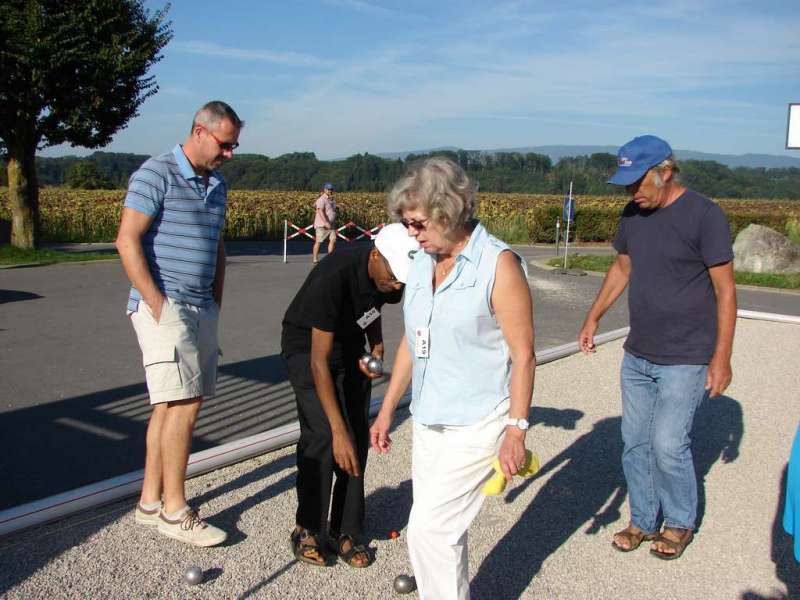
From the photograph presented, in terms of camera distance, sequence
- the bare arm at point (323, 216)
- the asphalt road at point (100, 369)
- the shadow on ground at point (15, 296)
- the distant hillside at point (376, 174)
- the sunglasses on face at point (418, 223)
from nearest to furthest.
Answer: the sunglasses on face at point (418, 223), the asphalt road at point (100, 369), the shadow on ground at point (15, 296), the bare arm at point (323, 216), the distant hillside at point (376, 174)

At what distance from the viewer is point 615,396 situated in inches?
287

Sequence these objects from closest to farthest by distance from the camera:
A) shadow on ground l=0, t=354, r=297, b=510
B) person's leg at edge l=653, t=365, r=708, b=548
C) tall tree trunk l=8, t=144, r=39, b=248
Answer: person's leg at edge l=653, t=365, r=708, b=548
shadow on ground l=0, t=354, r=297, b=510
tall tree trunk l=8, t=144, r=39, b=248

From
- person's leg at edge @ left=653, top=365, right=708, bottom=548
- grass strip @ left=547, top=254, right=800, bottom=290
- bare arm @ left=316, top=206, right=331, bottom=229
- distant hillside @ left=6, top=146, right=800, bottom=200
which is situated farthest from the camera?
distant hillside @ left=6, top=146, right=800, bottom=200

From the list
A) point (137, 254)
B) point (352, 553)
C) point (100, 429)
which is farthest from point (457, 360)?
point (100, 429)

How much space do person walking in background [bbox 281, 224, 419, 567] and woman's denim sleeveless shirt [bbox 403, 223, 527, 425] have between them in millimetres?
415

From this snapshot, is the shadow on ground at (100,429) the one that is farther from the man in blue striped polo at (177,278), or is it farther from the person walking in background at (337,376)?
the person walking in background at (337,376)

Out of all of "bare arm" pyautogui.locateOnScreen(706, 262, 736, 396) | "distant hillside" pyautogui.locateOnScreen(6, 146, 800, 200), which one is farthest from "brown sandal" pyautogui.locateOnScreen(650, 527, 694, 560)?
"distant hillside" pyautogui.locateOnScreen(6, 146, 800, 200)

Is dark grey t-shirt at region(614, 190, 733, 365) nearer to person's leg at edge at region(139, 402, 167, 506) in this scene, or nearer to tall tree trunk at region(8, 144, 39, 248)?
person's leg at edge at region(139, 402, 167, 506)

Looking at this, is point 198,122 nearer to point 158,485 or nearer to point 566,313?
point 158,485

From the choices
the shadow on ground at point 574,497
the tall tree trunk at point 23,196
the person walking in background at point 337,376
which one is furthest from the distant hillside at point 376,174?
the person walking in background at point 337,376

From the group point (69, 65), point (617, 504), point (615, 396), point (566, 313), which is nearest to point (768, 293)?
point (566, 313)

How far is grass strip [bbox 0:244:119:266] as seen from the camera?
53.0ft

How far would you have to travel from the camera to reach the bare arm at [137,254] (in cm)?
367

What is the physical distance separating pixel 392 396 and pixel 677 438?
5.28ft
